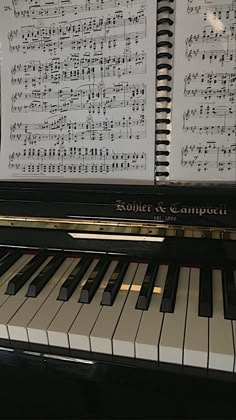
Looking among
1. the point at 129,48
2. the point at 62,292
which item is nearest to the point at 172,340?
the point at 62,292

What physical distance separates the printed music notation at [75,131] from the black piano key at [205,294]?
0.37m

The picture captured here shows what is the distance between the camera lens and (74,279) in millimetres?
965

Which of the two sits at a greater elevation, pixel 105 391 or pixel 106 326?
pixel 106 326

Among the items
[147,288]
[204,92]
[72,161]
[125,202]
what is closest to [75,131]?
[72,161]

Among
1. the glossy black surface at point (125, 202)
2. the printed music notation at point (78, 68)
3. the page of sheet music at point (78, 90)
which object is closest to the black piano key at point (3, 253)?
the glossy black surface at point (125, 202)

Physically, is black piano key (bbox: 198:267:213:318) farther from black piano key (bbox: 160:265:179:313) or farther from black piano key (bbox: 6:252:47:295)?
black piano key (bbox: 6:252:47:295)

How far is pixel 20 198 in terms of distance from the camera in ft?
3.46

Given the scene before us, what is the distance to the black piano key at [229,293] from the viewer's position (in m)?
0.81

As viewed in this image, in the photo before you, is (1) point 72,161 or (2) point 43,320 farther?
(1) point 72,161

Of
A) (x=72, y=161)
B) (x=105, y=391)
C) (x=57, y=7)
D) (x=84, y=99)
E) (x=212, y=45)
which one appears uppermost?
(x=57, y=7)

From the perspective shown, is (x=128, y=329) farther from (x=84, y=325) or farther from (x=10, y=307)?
(x=10, y=307)

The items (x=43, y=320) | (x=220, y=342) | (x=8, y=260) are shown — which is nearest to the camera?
(x=220, y=342)

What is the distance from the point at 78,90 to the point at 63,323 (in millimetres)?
568

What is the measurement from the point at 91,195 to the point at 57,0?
494 millimetres
